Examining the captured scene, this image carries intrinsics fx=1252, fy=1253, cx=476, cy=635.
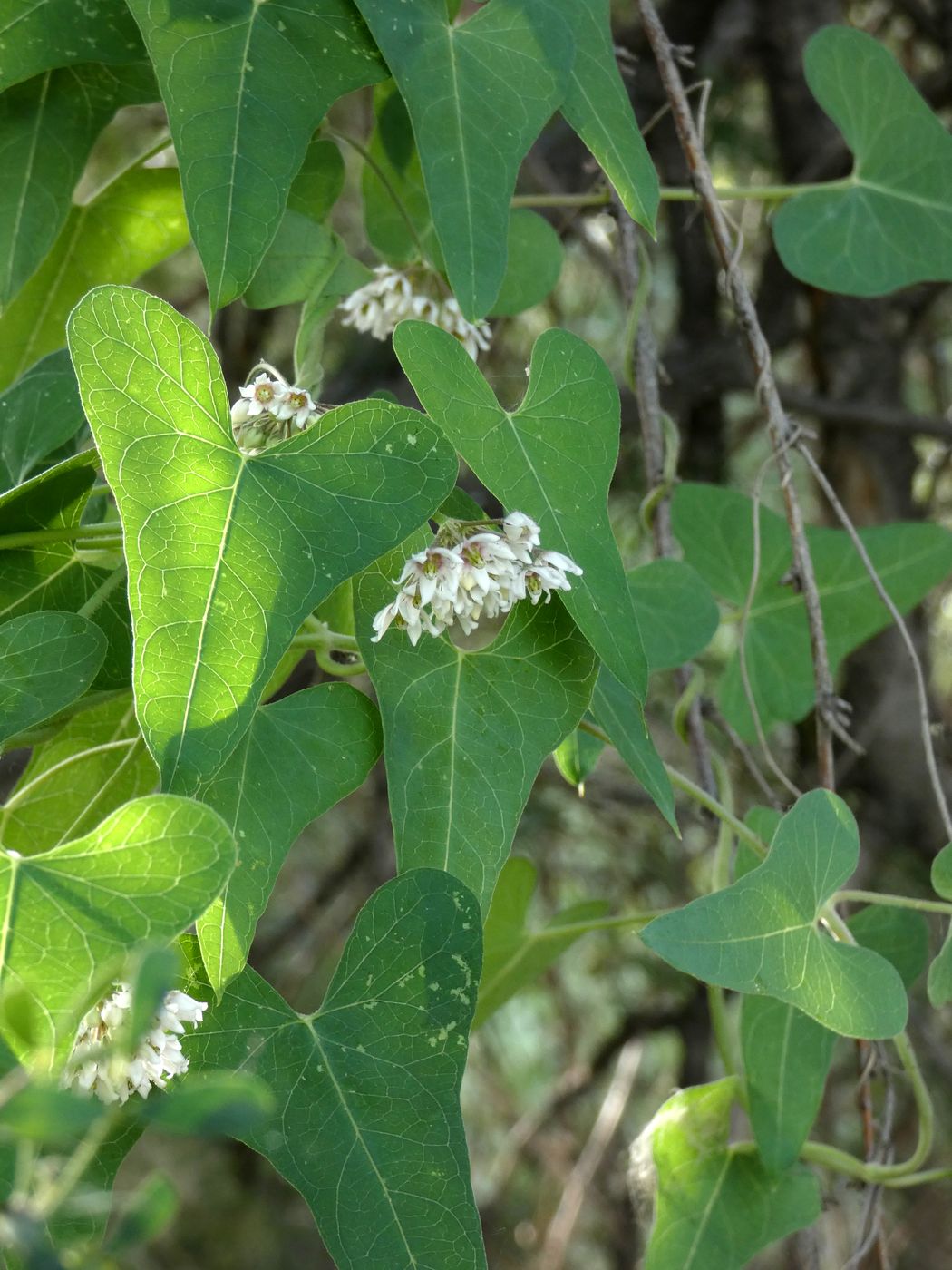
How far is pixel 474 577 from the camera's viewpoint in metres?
0.63

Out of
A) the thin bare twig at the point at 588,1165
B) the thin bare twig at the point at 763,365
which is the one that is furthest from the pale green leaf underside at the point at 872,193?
the thin bare twig at the point at 588,1165

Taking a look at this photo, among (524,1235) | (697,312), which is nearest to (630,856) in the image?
(524,1235)

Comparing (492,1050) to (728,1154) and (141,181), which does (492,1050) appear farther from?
(141,181)

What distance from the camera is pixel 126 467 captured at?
582mm

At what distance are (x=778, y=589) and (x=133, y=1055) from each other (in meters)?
0.77

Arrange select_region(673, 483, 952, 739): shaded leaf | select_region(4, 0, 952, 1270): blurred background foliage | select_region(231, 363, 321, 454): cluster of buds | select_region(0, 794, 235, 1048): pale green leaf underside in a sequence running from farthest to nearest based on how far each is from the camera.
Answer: select_region(4, 0, 952, 1270): blurred background foliage < select_region(673, 483, 952, 739): shaded leaf < select_region(231, 363, 321, 454): cluster of buds < select_region(0, 794, 235, 1048): pale green leaf underside

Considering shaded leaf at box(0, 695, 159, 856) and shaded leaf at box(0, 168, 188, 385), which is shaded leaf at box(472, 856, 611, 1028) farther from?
shaded leaf at box(0, 168, 188, 385)

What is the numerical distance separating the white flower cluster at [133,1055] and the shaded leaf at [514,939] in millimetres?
432

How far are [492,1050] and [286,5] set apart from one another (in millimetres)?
2295

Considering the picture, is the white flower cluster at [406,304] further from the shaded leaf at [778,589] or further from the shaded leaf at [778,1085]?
the shaded leaf at [778,1085]

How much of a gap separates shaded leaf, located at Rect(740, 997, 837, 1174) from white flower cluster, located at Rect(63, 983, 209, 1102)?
1.36ft

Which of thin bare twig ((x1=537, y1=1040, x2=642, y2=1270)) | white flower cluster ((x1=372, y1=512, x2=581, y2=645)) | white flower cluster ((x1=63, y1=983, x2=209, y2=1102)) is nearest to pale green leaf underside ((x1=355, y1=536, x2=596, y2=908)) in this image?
white flower cluster ((x1=372, y1=512, x2=581, y2=645))

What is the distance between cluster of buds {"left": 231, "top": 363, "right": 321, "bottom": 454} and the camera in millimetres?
709

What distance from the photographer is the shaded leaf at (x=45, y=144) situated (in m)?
0.82
